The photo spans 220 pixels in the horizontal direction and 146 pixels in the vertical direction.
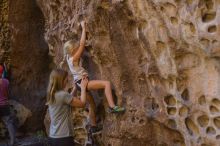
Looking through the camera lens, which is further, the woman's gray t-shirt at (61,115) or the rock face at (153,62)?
the woman's gray t-shirt at (61,115)

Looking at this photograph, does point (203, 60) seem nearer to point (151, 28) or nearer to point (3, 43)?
point (151, 28)

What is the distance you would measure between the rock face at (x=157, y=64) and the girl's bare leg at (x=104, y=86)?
139 millimetres

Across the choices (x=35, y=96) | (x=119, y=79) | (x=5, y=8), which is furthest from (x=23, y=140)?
(x=119, y=79)

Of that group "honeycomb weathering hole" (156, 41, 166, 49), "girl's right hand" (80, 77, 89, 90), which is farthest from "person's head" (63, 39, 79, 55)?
"honeycomb weathering hole" (156, 41, 166, 49)

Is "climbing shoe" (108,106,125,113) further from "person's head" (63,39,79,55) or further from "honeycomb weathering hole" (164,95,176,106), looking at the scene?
"person's head" (63,39,79,55)

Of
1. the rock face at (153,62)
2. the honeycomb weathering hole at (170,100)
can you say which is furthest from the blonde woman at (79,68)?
the honeycomb weathering hole at (170,100)

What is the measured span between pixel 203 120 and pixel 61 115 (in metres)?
1.49

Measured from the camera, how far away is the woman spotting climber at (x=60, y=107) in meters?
4.72

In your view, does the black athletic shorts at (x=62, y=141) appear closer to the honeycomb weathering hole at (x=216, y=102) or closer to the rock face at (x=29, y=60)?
the honeycomb weathering hole at (x=216, y=102)

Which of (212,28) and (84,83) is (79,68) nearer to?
(84,83)

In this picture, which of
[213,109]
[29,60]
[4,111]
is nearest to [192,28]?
[213,109]

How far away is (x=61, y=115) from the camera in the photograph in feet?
15.8

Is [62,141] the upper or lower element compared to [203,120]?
lower

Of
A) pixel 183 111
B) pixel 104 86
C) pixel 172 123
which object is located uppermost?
pixel 104 86
